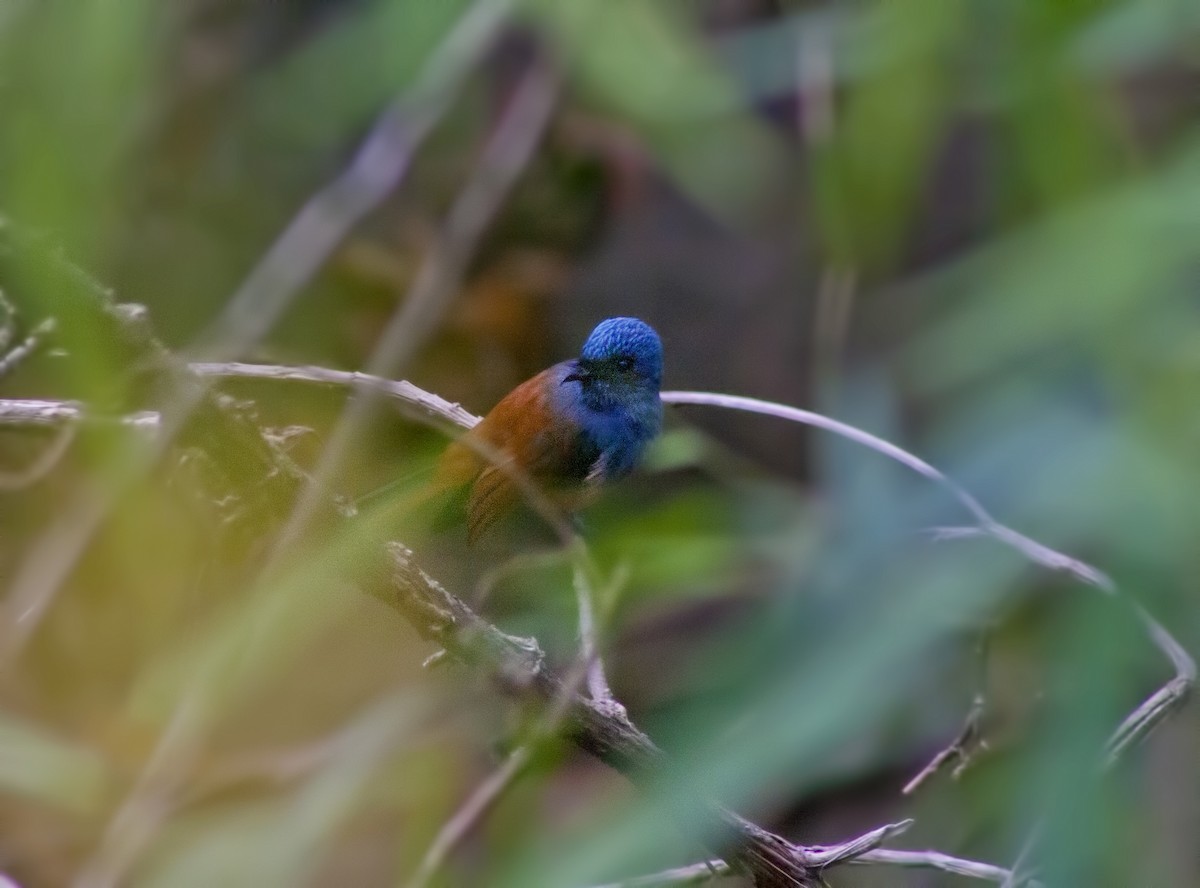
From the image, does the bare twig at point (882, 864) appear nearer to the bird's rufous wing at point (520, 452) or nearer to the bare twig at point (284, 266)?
the bird's rufous wing at point (520, 452)

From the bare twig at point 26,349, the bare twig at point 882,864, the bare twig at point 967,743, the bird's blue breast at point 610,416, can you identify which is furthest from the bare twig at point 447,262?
the bare twig at point 967,743

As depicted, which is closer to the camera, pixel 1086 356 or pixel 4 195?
pixel 4 195

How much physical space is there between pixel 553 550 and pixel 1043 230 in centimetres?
82

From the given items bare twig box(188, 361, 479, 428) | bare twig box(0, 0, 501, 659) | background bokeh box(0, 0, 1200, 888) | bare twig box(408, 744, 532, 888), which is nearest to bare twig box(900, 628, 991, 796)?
background bokeh box(0, 0, 1200, 888)

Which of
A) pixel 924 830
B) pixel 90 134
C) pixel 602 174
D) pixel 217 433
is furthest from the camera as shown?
pixel 602 174

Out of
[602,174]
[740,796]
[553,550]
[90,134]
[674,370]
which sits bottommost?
[740,796]

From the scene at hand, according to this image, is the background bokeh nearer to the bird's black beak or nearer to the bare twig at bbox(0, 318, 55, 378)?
the bare twig at bbox(0, 318, 55, 378)

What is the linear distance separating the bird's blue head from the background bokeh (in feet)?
0.48

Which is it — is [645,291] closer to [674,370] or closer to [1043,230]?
[674,370]

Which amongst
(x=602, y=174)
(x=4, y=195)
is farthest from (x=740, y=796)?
(x=602, y=174)

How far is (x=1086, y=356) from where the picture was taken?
4.27 feet

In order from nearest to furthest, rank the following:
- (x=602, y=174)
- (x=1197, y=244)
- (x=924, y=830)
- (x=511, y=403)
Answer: (x=511, y=403), (x=924, y=830), (x=1197, y=244), (x=602, y=174)

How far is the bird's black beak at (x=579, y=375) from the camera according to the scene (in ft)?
2.31

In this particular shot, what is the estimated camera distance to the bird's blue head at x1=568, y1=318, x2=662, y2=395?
689 millimetres
